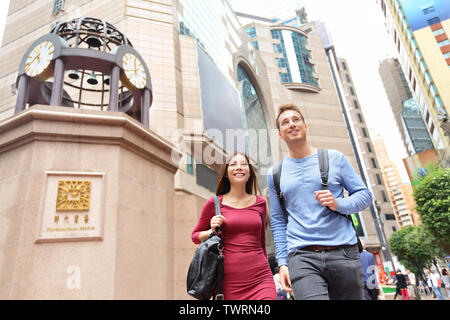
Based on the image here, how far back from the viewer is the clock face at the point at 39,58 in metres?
8.22

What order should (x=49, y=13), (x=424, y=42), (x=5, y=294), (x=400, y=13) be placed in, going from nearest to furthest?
(x=5, y=294), (x=49, y=13), (x=424, y=42), (x=400, y=13)

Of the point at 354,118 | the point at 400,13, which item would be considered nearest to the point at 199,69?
the point at 400,13

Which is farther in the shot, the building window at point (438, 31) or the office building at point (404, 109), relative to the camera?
the office building at point (404, 109)

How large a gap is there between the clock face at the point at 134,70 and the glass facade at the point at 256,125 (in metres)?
24.1

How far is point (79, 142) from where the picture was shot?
648 cm

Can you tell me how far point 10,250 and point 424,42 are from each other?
5428 cm

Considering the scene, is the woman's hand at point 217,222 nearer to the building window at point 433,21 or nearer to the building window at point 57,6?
the building window at point 57,6

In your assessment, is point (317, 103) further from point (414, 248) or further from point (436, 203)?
point (436, 203)

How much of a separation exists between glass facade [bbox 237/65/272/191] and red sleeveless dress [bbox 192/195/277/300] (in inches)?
1186

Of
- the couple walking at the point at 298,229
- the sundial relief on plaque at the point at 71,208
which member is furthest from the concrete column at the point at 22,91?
the couple walking at the point at 298,229

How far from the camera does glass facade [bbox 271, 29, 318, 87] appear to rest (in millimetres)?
51531

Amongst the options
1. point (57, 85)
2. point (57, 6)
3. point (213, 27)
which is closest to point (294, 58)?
point (213, 27)

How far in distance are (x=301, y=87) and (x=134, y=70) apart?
4534 centimetres
